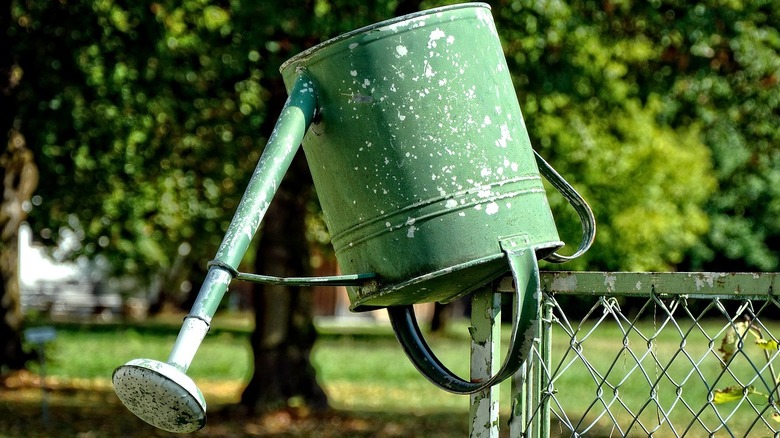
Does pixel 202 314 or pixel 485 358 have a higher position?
pixel 202 314

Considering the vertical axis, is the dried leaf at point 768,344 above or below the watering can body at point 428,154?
below

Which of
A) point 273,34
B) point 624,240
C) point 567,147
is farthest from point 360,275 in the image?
point 624,240

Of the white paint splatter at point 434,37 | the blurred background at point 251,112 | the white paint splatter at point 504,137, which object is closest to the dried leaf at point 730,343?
the white paint splatter at point 504,137

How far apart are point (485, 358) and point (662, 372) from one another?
0.45 m

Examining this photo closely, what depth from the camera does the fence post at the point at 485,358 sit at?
2471 millimetres

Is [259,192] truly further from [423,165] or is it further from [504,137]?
[504,137]

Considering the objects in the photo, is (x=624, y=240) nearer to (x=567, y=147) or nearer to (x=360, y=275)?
(x=567, y=147)

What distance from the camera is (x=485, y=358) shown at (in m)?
2.47

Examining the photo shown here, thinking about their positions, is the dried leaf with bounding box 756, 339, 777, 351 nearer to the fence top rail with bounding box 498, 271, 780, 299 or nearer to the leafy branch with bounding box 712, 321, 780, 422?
the leafy branch with bounding box 712, 321, 780, 422

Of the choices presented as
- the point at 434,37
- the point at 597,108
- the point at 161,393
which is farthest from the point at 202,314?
the point at 597,108

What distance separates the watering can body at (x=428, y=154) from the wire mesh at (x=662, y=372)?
0.24 metres

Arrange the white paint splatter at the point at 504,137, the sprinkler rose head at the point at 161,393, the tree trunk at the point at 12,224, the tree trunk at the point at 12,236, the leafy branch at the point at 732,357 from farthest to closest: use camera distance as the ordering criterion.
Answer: the tree trunk at the point at 12,236
the tree trunk at the point at 12,224
the white paint splatter at the point at 504,137
the leafy branch at the point at 732,357
the sprinkler rose head at the point at 161,393

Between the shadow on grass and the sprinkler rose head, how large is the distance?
8.33 metres

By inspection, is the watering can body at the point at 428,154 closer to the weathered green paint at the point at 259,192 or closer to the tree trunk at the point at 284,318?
the weathered green paint at the point at 259,192
